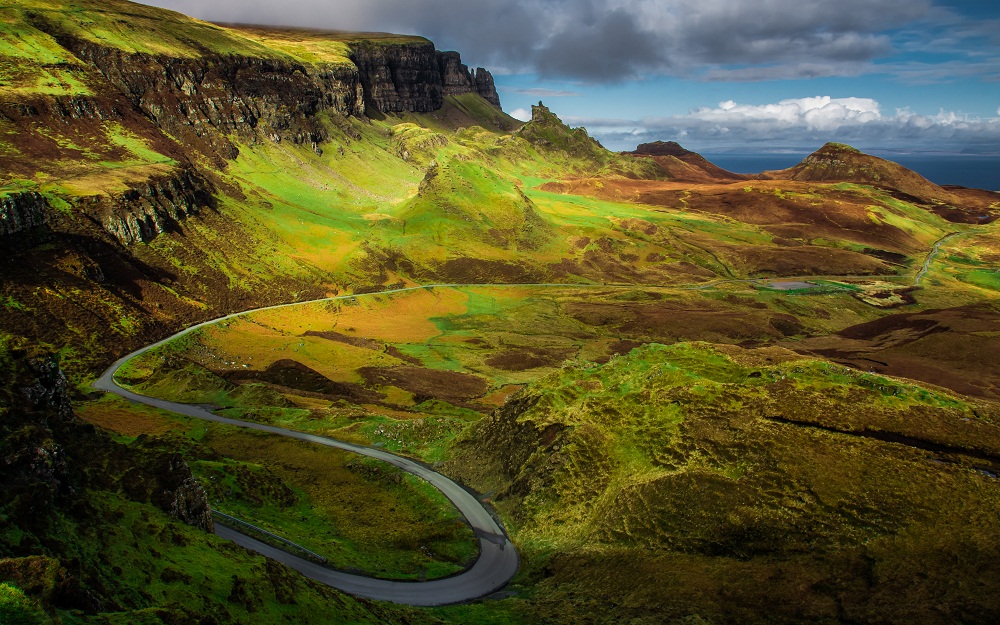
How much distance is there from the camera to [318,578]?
154ft

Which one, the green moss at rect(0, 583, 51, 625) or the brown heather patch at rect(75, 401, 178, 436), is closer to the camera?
the green moss at rect(0, 583, 51, 625)

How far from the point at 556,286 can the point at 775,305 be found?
223 feet

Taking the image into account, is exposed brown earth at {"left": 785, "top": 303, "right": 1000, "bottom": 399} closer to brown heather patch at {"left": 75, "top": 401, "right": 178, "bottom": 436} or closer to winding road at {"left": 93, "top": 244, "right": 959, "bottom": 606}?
winding road at {"left": 93, "top": 244, "right": 959, "bottom": 606}

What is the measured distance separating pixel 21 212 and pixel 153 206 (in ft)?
128

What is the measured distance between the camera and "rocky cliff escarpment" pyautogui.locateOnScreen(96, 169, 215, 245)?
467 ft

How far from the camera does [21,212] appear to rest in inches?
4592

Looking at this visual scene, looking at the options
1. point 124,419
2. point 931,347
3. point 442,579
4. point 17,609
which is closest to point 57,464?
point 17,609

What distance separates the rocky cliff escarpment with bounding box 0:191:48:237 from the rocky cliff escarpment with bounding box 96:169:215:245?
57.5 ft

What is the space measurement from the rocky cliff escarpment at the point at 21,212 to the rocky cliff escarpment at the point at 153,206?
17.5 m

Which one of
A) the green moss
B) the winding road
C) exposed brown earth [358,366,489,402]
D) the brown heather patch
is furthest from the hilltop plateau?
the winding road

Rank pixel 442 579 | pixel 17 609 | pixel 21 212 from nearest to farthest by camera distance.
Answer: pixel 17 609 < pixel 442 579 < pixel 21 212

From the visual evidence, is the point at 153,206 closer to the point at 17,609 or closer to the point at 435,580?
the point at 435,580

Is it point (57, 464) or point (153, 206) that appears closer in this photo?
point (57, 464)

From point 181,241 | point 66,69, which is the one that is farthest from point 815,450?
point 66,69
